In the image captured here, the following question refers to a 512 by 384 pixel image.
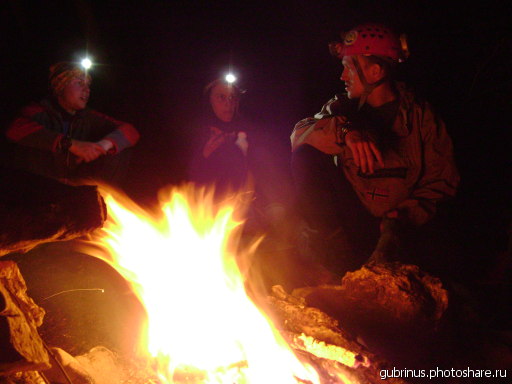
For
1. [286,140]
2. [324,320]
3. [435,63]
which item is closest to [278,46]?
[286,140]

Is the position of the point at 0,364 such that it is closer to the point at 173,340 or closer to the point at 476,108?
the point at 173,340

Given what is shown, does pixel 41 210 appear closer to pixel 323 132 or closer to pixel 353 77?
pixel 323 132

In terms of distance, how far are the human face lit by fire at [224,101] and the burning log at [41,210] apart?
377 cm

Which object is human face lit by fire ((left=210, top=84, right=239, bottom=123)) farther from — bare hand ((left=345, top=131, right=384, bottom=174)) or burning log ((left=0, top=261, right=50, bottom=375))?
burning log ((left=0, top=261, right=50, bottom=375))

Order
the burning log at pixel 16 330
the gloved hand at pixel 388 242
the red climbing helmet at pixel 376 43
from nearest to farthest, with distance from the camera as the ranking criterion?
the burning log at pixel 16 330, the gloved hand at pixel 388 242, the red climbing helmet at pixel 376 43

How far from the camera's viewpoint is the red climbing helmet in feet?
12.4

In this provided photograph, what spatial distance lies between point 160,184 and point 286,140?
102 inches

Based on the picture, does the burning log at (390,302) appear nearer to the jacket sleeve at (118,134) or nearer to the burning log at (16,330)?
the burning log at (16,330)

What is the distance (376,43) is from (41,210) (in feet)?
11.9

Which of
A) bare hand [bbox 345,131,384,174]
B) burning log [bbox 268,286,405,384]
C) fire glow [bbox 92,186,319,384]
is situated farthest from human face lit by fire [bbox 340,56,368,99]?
burning log [bbox 268,286,405,384]

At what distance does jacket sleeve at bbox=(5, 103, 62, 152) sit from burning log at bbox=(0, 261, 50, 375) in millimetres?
3085

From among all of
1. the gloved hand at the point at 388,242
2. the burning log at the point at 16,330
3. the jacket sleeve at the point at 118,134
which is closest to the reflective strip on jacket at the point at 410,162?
the gloved hand at the point at 388,242

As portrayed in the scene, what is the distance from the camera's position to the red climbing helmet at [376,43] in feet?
12.4

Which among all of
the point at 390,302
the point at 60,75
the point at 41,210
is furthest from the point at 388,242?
the point at 60,75
